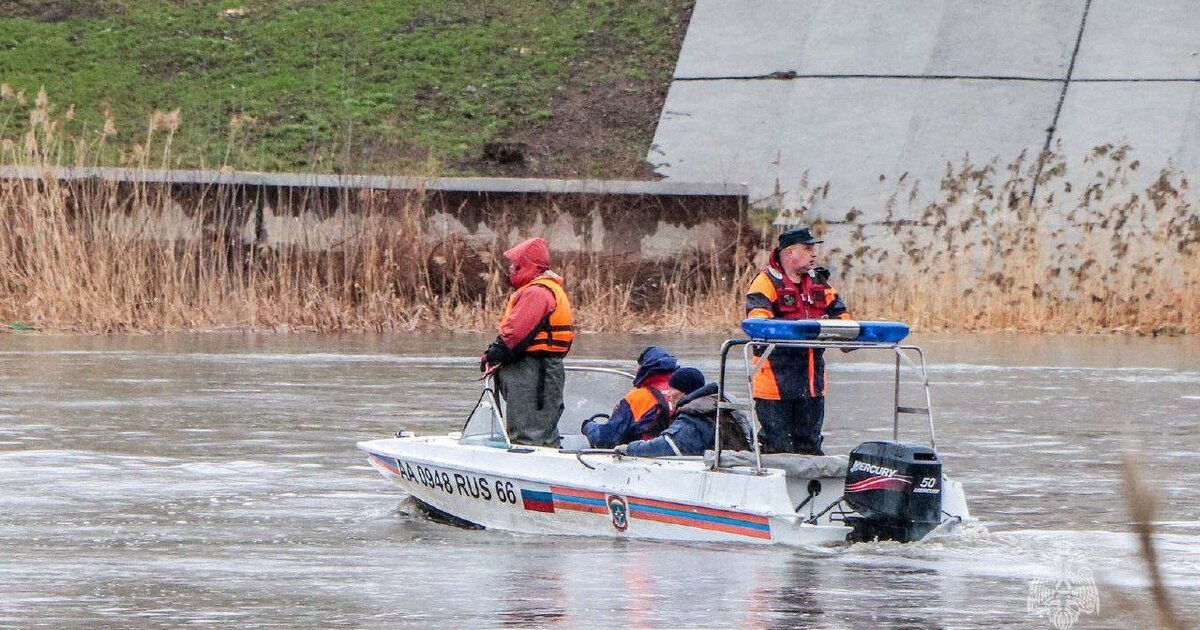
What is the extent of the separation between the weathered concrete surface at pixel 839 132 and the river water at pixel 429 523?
10375mm

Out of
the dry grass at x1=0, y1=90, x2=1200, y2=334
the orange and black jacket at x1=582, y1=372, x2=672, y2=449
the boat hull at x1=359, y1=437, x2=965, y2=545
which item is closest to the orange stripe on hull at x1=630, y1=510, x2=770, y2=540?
the boat hull at x1=359, y1=437, x2=965, y2=545

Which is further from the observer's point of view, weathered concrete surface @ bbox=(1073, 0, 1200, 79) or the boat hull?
weathered concrete surface @ bbox=(1073, 0, 1200, 79)

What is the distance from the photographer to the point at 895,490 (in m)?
9.14

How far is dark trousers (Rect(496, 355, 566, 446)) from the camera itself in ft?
36.0

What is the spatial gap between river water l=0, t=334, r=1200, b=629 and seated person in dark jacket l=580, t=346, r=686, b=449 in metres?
0.76

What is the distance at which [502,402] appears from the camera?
1114 centimetres

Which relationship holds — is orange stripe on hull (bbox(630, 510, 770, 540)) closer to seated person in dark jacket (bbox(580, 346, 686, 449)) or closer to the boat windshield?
seated person in dark jacket (bbox(580, 346, 686, 449))

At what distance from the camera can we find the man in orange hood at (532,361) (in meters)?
10.9

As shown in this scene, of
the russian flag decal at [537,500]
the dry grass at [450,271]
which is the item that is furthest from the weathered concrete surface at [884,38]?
the russian flag decal at [537,500]

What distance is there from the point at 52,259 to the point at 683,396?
46.4ft

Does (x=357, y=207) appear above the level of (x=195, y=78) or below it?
below

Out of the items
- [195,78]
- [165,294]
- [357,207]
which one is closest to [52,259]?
[165,294]

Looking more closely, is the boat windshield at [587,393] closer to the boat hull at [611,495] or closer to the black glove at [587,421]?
the black glove at [587,421]

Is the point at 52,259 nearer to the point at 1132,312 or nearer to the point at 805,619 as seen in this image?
the point at 1132,312
